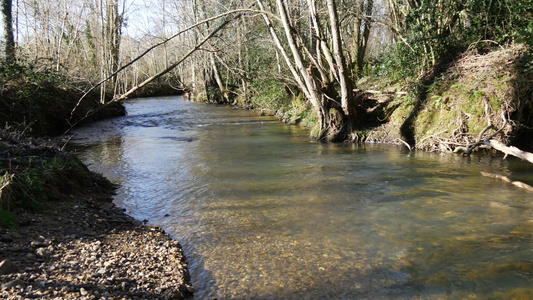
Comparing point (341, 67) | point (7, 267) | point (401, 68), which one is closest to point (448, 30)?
point (401, 68)

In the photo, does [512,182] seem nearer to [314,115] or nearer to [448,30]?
[448,30]

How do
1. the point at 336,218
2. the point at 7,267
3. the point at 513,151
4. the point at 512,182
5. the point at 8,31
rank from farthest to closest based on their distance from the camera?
the point at 8,31, the point at 513,151, the point at 512,182, the point at 336,218, the point at 7,267

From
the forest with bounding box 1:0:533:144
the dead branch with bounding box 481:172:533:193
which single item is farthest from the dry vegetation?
the dead branch with bounding box 481:172:533:193

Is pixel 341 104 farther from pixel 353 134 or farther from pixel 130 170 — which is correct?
pixel 130 170

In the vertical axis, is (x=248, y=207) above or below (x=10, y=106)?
below

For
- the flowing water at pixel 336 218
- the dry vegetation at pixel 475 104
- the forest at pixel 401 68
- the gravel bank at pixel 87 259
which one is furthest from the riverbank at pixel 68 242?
the dry vegetation at pixel 475 104

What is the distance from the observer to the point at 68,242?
5086 millimetres

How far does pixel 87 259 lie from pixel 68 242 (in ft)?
2.07

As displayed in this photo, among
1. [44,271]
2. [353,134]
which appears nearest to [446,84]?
[353,134]

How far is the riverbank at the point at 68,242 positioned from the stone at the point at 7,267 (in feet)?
0.04

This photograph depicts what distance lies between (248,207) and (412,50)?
30.9 feet

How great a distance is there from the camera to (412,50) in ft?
44.4

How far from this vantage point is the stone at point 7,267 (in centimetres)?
391

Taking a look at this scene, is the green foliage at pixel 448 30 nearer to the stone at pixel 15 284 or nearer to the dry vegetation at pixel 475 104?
the dry vegetation at pixel 475 104
